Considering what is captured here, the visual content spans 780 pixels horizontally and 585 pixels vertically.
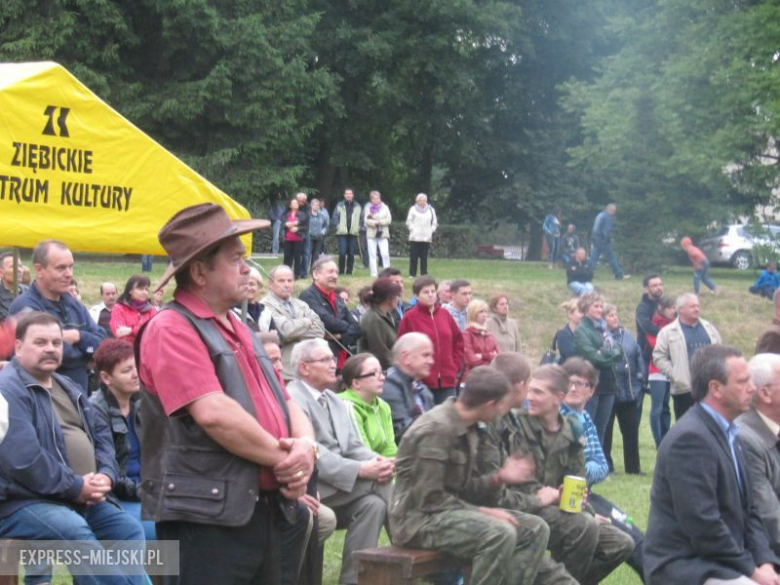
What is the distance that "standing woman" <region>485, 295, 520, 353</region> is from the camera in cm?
1301

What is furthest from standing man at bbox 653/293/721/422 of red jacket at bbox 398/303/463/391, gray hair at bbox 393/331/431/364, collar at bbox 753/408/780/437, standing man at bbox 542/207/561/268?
standing man at bbox 542/207/561/268

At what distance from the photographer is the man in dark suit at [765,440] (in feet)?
20.5

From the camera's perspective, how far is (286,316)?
10328 millimetres

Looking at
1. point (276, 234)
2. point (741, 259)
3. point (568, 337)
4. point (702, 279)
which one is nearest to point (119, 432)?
point (568, 337)

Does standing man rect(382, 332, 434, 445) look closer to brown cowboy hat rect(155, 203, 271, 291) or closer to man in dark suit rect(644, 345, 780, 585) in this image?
man in dark suit rect(644, 345, 780, 585)

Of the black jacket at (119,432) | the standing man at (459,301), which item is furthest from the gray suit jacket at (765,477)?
the standing man at (459,301)

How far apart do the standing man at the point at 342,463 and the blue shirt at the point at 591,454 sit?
1.35m

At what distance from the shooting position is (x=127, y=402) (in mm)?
7062

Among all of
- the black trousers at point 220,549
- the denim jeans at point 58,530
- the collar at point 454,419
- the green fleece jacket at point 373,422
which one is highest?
the collar at point 454,419

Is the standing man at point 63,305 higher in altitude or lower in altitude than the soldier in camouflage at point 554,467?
higher

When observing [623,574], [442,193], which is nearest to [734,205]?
[442,193]

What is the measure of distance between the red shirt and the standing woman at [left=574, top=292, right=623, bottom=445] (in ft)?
26.6

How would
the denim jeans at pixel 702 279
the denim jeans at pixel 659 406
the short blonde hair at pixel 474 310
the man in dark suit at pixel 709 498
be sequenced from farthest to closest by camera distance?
the denim jeans at pixel 702 279, the denim jeans at pixel 659 406, the short blonde hair at pixel 474 310, the man in dark suit at pixel 709 498

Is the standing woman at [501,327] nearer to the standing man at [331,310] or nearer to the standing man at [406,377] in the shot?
the standing man at [331,310]
